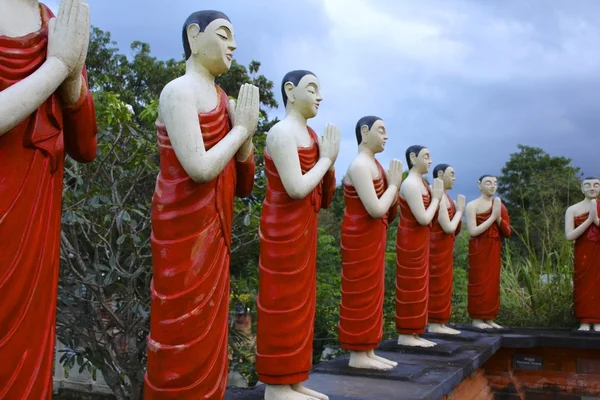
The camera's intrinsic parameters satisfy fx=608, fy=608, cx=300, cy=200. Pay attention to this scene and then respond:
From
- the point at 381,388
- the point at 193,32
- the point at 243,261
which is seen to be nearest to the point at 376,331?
the point at 381,388

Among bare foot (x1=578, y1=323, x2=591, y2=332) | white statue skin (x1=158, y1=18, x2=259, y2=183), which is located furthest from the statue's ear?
bare foot (x1=578, y1=323, x2=591, y2=332)

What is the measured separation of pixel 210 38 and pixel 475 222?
555 centimetres

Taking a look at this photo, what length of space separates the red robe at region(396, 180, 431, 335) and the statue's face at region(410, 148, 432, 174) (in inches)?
18.1

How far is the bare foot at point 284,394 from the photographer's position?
3.78 m

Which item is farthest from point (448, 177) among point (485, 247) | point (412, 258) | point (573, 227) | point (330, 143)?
point (330, 143)

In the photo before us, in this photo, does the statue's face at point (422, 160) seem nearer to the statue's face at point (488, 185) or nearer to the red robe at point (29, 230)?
the statue's face at point (488, 185)

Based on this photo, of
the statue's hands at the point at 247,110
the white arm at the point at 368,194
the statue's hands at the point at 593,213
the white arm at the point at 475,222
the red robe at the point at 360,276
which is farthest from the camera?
the white arm at the point at 475,222

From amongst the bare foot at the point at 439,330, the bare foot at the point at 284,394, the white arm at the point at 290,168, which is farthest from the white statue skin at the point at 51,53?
the bare foot at the point at 439,330

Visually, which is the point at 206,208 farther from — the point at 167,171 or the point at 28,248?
the point at 28,248

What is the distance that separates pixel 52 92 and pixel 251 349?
5.55m

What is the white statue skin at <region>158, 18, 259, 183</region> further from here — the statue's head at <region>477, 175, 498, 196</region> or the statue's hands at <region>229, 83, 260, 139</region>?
the statue's head at <region>477, 175, 498, 196</region>

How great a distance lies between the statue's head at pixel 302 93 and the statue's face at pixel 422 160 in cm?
235

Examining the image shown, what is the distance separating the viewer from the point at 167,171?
2914 millimetres

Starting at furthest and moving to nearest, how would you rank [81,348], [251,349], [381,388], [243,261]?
[243,261] → [251,349] → [81,348] → [381,388]
